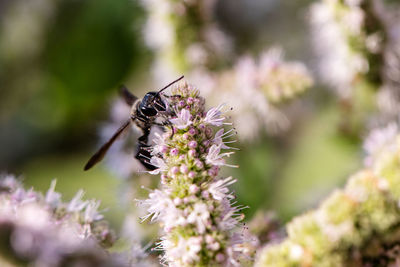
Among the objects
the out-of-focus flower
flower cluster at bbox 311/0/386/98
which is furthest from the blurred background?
the out-of-focus flower

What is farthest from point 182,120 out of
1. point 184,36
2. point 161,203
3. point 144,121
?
point 184,36

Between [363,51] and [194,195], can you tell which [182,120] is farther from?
[363,51]

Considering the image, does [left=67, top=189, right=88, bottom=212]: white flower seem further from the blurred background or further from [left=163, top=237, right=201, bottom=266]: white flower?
the blurred background

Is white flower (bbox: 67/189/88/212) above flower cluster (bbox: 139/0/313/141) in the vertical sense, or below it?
below

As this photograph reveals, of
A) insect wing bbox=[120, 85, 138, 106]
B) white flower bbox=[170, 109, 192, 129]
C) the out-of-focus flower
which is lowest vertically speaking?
the out-of-focus flower

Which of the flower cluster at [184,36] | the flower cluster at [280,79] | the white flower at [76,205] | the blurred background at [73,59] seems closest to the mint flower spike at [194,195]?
the white flower at [76,205]

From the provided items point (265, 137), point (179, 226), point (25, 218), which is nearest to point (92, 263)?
point (25, 218)

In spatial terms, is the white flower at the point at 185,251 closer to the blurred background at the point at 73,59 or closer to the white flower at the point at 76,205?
the white flower at the point at 76,205
